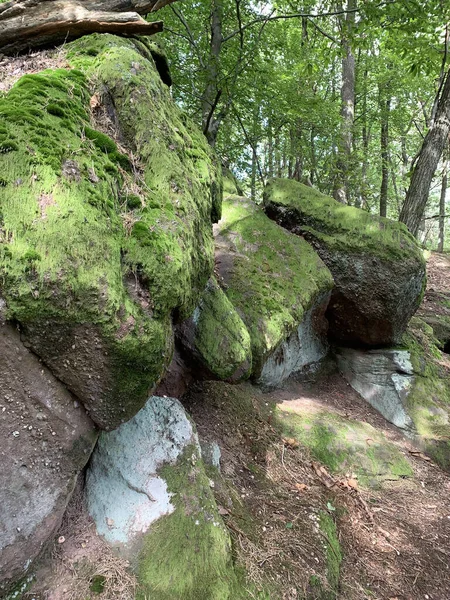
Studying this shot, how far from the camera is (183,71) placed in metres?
8.73

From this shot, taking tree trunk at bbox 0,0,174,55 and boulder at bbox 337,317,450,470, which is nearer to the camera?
tree trunk at bbox 0,0,174,55

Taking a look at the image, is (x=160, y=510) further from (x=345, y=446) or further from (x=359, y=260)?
(x=359, y=260)

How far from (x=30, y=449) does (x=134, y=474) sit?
104 centimetres

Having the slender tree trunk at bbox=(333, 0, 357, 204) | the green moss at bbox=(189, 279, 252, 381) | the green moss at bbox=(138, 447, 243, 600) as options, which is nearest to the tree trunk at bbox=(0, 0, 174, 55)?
the green moss at bbox=(189, 279, 252, 381)

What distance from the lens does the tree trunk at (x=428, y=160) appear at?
8578 mm

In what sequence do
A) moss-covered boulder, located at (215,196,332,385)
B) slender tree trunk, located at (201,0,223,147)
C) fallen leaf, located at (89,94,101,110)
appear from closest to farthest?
1. fallen leaf, located at (89,94,101,110)
2. moss-covered boulder, located at (215,196,332,385)
3. slender tree trunk, located at (201,0,223,147)

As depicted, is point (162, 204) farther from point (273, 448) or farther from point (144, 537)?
point (273, 448)

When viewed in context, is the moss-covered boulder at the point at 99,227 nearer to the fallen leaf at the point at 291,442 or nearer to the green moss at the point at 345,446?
the fallen leaf at the point at 291,442

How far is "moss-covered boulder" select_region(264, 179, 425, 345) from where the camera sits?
7.05 meters

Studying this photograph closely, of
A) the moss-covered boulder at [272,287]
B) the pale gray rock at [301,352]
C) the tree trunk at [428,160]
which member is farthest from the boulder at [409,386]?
the tree trunk at [428,160]

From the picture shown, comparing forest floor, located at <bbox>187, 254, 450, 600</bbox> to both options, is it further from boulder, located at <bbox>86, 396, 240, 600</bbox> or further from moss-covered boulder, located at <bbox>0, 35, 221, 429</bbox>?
moss-covered boulder, located at <bbox>0, 35, 221, 429</bbox>

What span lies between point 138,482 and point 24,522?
0.91m

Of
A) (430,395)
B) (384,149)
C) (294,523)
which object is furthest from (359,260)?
(384,149)

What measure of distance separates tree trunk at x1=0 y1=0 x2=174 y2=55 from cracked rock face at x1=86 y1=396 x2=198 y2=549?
3.62 m
